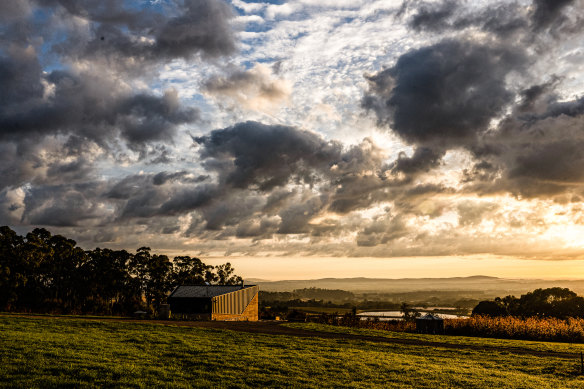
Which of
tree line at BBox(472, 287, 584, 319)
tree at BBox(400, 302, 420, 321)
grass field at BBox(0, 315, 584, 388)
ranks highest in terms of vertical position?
grass field at BBox(0, 315, 584, 388)

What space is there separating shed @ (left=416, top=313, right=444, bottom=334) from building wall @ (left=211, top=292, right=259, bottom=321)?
2839 cm

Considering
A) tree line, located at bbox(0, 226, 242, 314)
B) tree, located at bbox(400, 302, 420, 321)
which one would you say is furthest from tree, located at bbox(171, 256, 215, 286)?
tree, located at bbox(400, 302, 420, 321)

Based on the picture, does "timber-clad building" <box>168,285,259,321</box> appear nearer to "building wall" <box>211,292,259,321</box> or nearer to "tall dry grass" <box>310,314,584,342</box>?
"building wall" <box>211,292,259,321</box>

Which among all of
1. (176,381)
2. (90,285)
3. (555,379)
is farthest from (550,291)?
(90,285)

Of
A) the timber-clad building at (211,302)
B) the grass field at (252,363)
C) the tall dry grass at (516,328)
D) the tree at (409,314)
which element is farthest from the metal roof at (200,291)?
the grass field at (252,363)

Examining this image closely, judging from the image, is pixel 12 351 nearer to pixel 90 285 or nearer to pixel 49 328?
pixel 49 328

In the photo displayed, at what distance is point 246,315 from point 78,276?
2816 centimetres

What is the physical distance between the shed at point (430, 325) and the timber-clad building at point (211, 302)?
28.4 m

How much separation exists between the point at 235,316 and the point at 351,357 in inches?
1785

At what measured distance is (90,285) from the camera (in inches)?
2746

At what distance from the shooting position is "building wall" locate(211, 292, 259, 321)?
193ft

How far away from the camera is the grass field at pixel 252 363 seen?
13.8m

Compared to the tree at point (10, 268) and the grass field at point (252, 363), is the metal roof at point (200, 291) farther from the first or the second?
the grass field at point (252, 363)

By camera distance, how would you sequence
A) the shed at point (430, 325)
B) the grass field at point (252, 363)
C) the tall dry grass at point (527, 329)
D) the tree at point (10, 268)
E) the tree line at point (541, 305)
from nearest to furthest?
the grass field at point (252, 363)
the tall dry grass at point (527, 329)
the shed at point (430, 325)
the tree line at point (541, 305)
the tree at point (10, 268)
